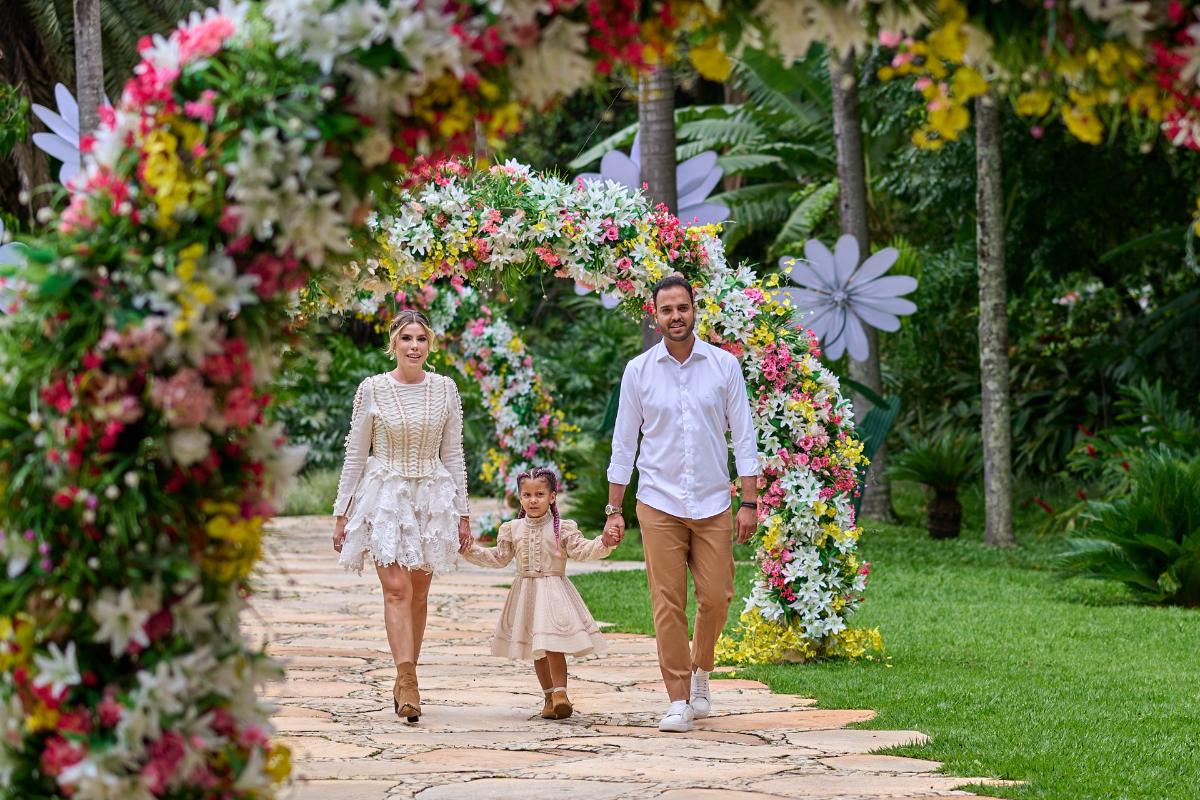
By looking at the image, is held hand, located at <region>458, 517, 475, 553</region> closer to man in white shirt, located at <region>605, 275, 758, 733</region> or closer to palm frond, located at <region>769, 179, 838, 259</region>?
man in white shirt, located at <region>605, 275, 758, 733</region>

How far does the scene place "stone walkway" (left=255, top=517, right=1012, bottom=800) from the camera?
17.2ft

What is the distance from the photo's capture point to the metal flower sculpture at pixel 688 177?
12.8 meters

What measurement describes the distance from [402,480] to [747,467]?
163 centimetres

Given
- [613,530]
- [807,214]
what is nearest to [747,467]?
[613,530]

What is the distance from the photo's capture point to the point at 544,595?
6766 millimetres

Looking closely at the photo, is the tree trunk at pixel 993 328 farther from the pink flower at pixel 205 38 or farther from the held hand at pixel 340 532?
the pink flower at pixel 205 38

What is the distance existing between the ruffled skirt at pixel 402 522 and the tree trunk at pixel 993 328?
7804 mm

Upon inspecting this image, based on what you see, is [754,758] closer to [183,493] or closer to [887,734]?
[887,734]

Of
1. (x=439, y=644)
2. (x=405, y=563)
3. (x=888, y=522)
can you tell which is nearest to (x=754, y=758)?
(x=405, y=563)

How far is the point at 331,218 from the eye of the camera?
3213 mm

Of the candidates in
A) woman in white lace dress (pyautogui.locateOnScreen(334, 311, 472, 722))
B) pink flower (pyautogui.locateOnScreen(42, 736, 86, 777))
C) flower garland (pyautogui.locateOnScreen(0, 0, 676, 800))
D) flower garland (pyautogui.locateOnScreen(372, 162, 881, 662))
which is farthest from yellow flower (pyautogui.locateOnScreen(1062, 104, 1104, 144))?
flower garland (pyautogui.locateOnScreen(372, 162, 881, 662))

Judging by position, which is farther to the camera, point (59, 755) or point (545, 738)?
point (545, 738)

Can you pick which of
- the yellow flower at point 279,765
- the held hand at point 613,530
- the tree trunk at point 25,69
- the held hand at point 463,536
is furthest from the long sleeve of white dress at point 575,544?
the tree trunk at point 25,69

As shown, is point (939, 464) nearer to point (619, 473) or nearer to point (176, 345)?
point (619, 473)
